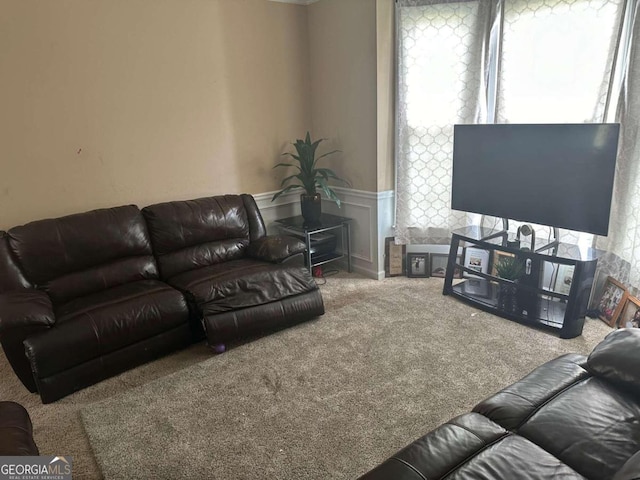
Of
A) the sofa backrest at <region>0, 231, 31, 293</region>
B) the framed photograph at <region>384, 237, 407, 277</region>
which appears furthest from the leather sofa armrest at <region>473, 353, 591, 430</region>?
the sofa backrest at <region>0, 231, 31, 293</region>

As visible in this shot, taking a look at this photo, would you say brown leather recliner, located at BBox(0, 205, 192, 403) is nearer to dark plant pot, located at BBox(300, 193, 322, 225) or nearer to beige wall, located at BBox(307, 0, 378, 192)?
dark plant pot, located at BBox(300, 193, 322, 225)

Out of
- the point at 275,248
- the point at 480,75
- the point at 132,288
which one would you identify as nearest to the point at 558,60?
the point at 480,75

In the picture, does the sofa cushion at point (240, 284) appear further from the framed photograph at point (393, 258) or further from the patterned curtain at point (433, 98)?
the patterned curtain at point (433, 98)

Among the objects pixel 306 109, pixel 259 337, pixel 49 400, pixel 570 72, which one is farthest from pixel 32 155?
pixel 570 72

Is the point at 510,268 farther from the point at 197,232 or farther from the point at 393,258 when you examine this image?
the point at 197,232

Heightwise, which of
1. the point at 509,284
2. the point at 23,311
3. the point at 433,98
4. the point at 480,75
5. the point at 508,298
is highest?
the point at 480,75

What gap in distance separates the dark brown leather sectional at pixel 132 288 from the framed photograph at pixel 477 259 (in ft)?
4.33

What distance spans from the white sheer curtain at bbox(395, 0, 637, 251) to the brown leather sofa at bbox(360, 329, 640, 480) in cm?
184

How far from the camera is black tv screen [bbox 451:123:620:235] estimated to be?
9.20ft

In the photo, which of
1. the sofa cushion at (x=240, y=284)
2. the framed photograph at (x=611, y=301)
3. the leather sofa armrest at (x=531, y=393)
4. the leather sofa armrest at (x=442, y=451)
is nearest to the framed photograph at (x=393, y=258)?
the sofa cushion at (x=240, y=284)

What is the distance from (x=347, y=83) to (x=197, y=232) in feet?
6.22

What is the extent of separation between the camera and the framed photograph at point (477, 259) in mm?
3619

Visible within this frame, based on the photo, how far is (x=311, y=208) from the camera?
4.13 metres

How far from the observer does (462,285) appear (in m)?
3.78
